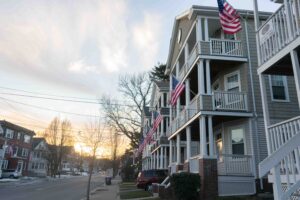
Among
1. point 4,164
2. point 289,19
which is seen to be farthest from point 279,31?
point 4,164

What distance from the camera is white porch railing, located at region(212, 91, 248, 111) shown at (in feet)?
52.2

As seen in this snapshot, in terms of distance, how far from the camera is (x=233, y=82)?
17625 mm

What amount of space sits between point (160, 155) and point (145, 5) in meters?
21.1

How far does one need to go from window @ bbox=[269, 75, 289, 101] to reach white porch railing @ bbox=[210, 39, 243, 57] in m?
2.44

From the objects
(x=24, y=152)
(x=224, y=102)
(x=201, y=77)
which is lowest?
(x=224, y=102)

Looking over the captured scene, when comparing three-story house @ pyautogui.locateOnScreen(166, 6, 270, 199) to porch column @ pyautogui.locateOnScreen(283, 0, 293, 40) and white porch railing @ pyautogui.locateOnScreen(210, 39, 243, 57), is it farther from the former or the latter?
porch column @ pyautogui.locateOnScreen(283, 0, 293, 40)

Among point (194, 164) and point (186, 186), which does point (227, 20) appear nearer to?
point (194, 164)

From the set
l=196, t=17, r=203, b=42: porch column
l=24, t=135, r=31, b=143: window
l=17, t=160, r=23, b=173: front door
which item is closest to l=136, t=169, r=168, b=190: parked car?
l=196, t=17, r=203, b=42: porch column

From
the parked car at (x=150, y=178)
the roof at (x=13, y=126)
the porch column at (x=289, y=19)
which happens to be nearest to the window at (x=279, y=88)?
the porch column at (x=289, y=19)

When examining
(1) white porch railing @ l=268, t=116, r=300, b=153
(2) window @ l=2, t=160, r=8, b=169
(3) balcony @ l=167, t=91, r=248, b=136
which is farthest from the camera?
(2) window @ l=2, t=160, r=8, b=169

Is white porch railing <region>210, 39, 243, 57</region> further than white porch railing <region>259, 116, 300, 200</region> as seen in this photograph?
Yes

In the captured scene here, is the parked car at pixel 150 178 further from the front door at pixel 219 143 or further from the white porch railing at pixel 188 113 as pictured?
the front door at pixel 219 143

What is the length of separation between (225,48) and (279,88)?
12.8 feet

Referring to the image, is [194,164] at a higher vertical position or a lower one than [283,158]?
higher
